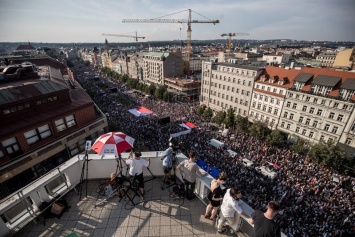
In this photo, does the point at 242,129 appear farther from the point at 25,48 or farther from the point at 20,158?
the point at 25,48

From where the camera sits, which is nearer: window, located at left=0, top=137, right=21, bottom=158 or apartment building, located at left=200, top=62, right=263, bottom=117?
window, located at left=0, top=137, right=21, bottom=158

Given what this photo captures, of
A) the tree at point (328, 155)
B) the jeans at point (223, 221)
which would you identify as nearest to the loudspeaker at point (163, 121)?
the tree at point (328, 155)

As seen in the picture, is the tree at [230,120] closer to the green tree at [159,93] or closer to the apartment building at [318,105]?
the apartment building at [318,105]

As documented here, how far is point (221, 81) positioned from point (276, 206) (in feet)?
185

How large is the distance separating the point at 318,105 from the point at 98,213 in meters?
45.1

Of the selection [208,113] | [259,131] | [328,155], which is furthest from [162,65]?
[328,155]

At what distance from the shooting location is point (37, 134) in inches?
730

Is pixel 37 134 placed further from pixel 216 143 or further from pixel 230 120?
pixel 230 120

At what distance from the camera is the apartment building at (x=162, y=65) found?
8669 centimetres

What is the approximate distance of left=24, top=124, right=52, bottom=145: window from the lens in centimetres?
1780

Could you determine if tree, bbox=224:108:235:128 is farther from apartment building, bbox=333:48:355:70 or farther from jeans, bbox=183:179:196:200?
apartment building, bbox=333:48:355:70

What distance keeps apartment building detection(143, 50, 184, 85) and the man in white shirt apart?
3345 inches

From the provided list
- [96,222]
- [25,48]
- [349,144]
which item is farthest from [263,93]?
[25,48]

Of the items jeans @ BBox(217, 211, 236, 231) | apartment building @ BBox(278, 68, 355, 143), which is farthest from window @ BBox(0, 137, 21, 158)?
apartment building @ BBox(278, 68, 355, 143)
